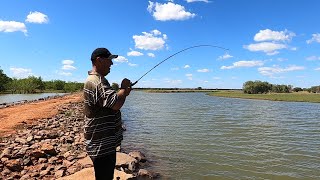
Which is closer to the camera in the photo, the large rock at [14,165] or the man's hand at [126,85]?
the man's hand at [126,85]

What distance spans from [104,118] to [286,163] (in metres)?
11.4

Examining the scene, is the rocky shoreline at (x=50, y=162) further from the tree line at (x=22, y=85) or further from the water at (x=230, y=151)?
the tree line at (x=22, y=85)

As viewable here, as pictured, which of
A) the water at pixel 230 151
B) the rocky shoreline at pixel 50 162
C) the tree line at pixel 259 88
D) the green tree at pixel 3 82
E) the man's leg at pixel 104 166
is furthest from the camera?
the tree line at pixel 259 88

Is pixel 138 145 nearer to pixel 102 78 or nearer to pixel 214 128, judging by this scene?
pixel 214 128

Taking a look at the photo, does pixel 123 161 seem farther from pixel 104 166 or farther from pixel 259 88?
pixel 259 88

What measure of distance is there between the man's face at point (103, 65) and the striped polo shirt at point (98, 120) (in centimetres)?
11

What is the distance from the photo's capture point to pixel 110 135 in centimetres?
502

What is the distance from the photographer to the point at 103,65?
511 centimetres


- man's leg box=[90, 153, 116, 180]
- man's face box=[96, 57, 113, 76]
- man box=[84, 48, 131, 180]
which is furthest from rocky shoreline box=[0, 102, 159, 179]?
man's face box=[96, 57, 113, 76]

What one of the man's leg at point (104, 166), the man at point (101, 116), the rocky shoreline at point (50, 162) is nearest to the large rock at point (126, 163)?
the rocky shoreline at point (50, 162)

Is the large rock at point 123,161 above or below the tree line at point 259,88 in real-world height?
below

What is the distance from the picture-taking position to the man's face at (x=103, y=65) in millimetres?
5094

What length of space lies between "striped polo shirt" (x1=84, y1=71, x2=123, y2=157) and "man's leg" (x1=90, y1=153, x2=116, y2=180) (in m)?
0.08

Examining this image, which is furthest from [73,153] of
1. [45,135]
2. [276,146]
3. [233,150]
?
[276,146]
